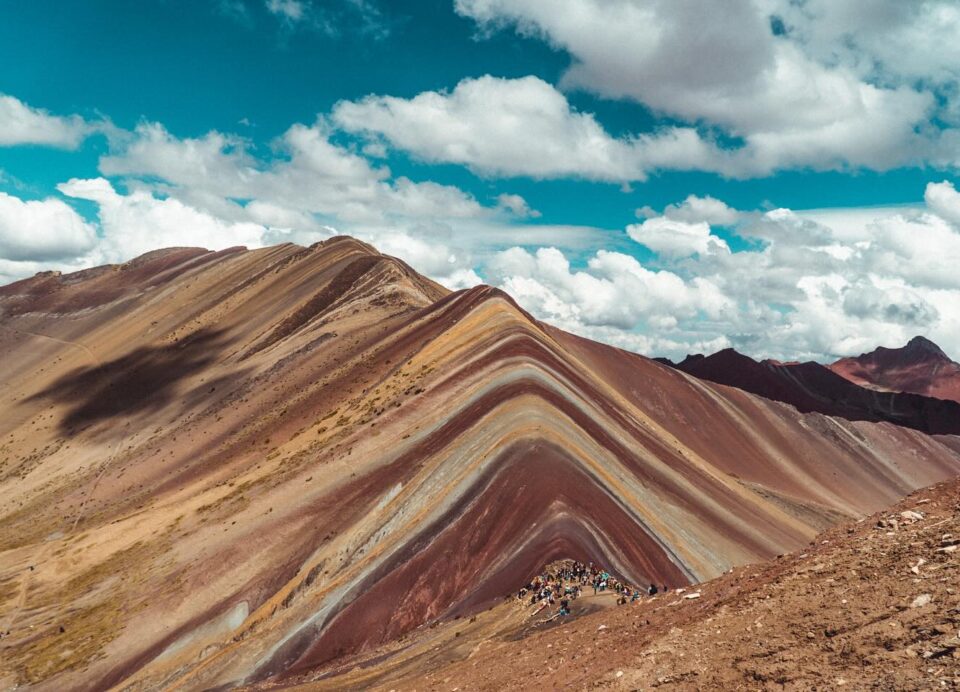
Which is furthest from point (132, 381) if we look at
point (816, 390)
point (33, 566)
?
point (816, 390)

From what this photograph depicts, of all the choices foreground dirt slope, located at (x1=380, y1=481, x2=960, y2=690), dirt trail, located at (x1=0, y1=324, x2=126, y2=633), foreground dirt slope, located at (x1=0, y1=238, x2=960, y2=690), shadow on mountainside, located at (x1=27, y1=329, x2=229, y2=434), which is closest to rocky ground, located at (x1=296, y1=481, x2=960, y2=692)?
foreground dirt slope, located at (x1=380, y1=481, x2=960, y2=690)

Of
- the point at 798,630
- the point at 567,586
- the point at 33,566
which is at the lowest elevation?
the point at 33,566

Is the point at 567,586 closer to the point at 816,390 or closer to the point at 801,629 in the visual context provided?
the point at 801,629

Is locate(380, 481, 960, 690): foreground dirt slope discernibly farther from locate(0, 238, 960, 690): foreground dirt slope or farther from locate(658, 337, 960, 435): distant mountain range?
locate(658, 337, 960, 435): distant mountain range

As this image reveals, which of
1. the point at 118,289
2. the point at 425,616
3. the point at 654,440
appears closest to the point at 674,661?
the point at 425,616

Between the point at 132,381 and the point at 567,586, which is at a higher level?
the point at 132,381

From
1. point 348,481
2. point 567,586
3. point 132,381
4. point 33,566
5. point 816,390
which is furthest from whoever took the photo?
point 816,390

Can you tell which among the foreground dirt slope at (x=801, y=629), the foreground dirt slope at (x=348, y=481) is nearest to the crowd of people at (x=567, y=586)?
the foreground dirt slope at (x=348, y=481)

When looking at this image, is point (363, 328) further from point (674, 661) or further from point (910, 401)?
point (910, 401)
